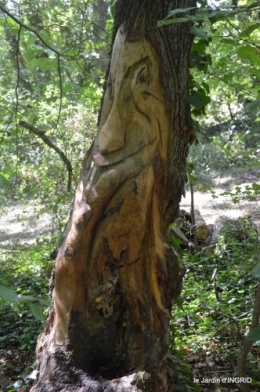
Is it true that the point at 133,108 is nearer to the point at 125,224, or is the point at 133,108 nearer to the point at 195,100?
the point at 195,100

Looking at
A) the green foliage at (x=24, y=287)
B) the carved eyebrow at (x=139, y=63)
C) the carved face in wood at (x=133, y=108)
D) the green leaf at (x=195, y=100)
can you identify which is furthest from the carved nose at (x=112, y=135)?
the green foliage at (x=24, y=287)

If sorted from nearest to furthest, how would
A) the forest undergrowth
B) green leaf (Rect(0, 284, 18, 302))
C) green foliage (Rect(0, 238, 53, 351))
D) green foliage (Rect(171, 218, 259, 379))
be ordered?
green leaf (Rect(0, 284, 18, 302)) < the forest undergrowth < green foliage (Rect(171, 218, 259, 379)) < green foliage (Rect(0, 238, 53, 351))

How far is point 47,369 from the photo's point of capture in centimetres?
229

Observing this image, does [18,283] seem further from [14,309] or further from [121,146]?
[121,146]

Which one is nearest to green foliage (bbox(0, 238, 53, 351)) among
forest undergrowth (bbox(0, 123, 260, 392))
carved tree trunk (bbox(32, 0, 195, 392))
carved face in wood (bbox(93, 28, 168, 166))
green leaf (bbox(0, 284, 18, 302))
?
forest undergrowth (bbox(0, 123, 260, 392))

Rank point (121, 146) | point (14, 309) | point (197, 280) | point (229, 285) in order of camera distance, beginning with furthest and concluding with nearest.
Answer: point (197, 280) < point (229, 285) < point (14, 309) < point (121, 146)

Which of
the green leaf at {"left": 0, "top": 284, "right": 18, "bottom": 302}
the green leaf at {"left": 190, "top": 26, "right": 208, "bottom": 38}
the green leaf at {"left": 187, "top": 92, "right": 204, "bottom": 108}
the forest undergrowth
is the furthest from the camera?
the forest undergrowth

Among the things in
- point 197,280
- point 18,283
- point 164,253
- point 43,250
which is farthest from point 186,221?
point 164,253

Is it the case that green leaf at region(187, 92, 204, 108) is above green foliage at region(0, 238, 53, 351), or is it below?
above

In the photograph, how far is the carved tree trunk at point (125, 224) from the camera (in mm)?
2266

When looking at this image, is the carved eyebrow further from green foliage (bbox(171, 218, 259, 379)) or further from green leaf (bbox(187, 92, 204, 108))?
green foliage (bbox(171, 218, 259, 379))

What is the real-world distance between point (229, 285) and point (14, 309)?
2.51 meters

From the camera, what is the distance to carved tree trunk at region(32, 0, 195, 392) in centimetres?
227

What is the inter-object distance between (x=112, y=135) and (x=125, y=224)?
536 millimetres
